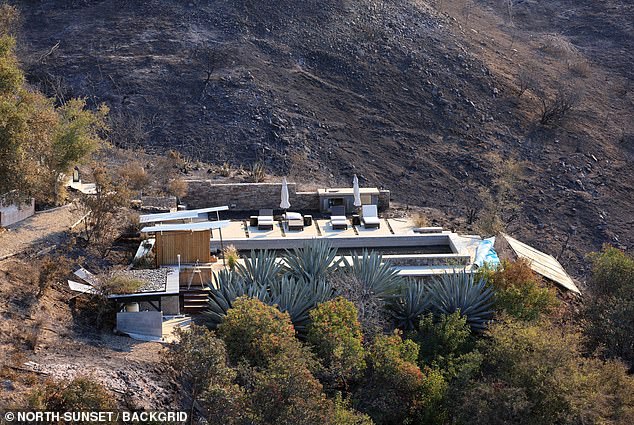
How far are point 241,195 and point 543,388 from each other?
41.5ft

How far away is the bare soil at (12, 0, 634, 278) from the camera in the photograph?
3086cm

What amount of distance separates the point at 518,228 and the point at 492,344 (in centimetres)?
1295

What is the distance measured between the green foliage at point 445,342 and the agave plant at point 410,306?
1.35 ft

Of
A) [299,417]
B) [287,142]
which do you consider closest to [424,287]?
[299,417]

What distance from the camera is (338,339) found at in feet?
55.0

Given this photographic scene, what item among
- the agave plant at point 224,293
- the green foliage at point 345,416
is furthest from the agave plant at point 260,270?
the green foliage at point 345,416

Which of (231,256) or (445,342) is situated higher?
(231,256)

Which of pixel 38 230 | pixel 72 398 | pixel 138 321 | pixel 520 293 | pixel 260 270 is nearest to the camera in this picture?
pixel 72 398

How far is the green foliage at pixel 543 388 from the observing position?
1517cm

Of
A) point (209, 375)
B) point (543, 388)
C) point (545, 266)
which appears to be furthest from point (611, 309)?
point (209, 375)

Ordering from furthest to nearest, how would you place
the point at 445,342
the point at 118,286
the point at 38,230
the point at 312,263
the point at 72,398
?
the point at 38,230
the point at 312,263
the point at 445,342
the point at 118,286
the point at 72,398

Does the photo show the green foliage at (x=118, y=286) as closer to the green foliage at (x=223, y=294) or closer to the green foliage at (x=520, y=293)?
the green foliage at (x=223, y=294)

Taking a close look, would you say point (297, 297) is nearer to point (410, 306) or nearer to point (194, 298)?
point (194, 298)

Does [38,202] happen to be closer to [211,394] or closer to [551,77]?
[211,394]
